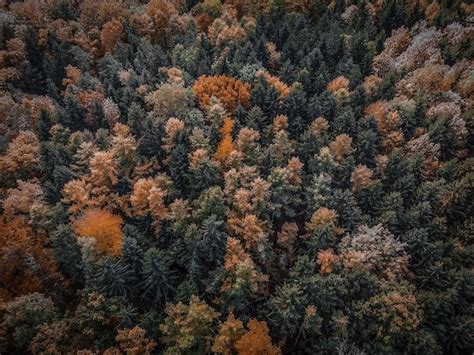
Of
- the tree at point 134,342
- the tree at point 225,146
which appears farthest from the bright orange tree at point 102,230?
the tree at point 225,146

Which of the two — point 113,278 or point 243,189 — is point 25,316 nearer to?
point 113,278

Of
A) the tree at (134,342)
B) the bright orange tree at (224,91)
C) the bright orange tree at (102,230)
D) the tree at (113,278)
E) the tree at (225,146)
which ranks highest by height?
the bright orange tree at (224,91)

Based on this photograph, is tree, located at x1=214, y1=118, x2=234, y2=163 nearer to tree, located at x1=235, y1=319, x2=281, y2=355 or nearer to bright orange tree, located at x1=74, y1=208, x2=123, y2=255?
bright orange tree, located at x1=74, y1=208, x2=123, y2=255

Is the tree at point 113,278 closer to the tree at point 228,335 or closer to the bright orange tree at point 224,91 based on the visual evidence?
the tree at point 228,335

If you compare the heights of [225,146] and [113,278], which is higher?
[225,146]

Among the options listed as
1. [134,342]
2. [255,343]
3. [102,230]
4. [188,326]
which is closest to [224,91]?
[102,230]

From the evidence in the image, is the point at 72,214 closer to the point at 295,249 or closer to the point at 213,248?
the point at 213,248
